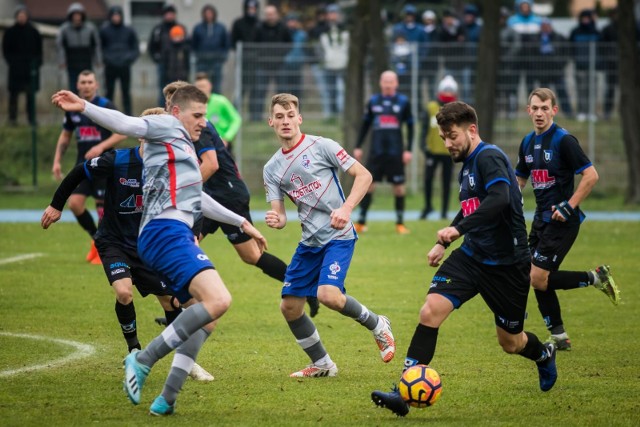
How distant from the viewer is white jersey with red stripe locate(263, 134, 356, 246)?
8477 mm

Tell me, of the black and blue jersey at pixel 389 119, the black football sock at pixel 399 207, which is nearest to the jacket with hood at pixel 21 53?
the black and blue jersey at pixel 389 119

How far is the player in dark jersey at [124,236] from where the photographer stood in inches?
331

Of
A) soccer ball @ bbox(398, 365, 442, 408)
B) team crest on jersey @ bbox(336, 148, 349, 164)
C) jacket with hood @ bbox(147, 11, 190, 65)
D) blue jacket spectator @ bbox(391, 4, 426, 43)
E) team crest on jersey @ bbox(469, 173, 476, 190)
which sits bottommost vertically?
soccer ball @ bbox(398, 365, 442, 408)

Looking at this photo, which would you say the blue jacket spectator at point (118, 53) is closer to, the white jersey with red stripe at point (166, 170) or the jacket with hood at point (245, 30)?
the jacket with hood at point (245, 30)

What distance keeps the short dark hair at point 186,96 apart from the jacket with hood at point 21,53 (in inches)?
691

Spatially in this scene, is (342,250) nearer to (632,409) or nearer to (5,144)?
(632,409)

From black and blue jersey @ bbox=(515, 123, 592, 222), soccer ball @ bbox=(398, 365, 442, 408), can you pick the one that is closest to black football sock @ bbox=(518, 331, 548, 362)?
soccer ball @ bbox=(398, 365, 442, 408)

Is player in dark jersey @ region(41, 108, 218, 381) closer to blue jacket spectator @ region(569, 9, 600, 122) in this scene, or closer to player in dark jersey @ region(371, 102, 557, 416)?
player in dark jersey @ region(371, 102, 557, 416)

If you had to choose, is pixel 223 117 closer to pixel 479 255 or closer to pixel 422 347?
pixel 479 255

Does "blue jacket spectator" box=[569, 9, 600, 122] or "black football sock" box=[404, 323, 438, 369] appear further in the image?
"blue jacket spectator" box=[569, 9, 600, 122]

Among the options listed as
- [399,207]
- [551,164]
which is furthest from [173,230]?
[399,207]

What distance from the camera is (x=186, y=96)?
7281 millimetres

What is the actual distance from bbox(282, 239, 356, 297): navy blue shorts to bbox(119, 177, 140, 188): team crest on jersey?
4.46ft

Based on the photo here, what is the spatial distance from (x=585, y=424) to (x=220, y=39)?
18.5 metres
